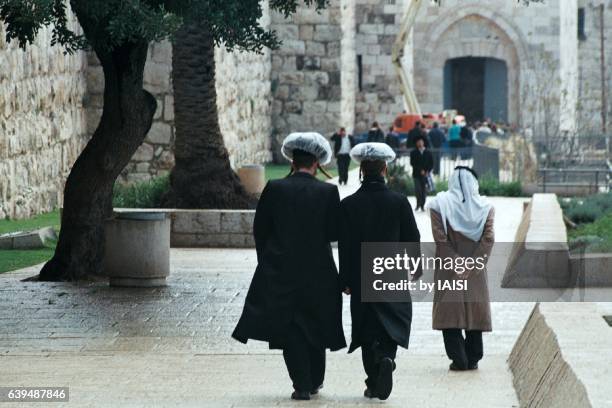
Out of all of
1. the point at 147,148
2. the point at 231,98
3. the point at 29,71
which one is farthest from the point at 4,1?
the point at 231,98

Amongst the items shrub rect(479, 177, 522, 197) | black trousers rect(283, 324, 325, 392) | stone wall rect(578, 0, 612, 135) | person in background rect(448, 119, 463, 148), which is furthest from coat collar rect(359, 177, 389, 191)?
stone wall rect(578, 0, 612, 135)

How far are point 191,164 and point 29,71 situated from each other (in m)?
3.34

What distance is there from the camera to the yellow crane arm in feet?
144

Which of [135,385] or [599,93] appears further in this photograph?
[599,93]

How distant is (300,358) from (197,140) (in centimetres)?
1172

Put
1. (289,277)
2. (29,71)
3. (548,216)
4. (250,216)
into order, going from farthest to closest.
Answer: (29,71) → (250,216) → (548,216) → (289,277)

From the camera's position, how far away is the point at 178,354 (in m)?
10.5

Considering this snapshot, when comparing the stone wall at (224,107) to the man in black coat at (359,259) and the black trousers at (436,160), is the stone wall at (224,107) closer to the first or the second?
the black trousers at (436,160)

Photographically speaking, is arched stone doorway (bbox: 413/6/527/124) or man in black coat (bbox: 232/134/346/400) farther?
arched stone doorway (bbox: 413/6/527/124)

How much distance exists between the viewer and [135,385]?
29.5ft

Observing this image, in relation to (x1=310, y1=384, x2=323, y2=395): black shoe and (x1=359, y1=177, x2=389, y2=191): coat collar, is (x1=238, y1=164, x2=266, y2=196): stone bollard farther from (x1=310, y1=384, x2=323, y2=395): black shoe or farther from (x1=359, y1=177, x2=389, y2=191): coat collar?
(x1=310, y1=384, x2=323, y2=395): black shoe

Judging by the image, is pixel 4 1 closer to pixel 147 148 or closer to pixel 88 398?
pixel 88 398

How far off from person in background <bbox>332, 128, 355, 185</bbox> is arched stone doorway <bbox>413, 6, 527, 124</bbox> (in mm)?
18896

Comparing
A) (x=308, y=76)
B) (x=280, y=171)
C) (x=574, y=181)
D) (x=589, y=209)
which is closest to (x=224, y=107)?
(x=280, y=171)
